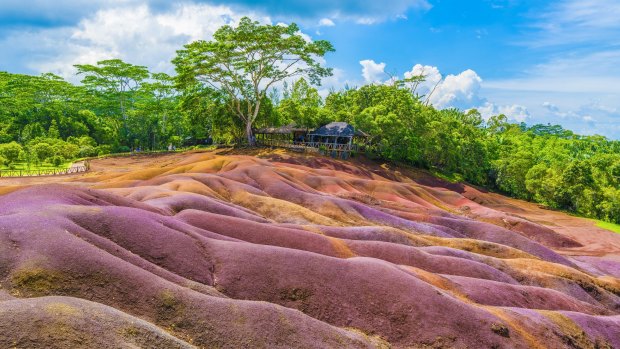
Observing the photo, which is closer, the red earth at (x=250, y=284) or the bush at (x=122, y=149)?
the red earth at (x=250, y=284)

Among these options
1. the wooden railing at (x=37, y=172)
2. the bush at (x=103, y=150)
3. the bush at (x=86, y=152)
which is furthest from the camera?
the bush at (x=103, y=150)

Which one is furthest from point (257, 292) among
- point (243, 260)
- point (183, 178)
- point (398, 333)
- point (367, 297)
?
point (183, 178)

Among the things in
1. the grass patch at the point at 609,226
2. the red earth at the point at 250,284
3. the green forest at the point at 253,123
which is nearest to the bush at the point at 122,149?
the green forest at the point at 253,123

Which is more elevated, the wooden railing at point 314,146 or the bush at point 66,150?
the wooden railing at point 314,146

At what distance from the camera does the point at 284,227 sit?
31.6 m

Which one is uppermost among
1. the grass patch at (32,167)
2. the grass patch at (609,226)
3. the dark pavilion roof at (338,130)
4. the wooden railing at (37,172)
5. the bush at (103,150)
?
the dark pavilion roof at (338,130)

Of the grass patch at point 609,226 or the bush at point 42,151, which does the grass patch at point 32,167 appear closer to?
the bush at point 42,151

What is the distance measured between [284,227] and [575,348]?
62.7ft

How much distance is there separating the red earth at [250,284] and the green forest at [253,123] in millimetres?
40957

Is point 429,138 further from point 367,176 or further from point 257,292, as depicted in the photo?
point 257,292

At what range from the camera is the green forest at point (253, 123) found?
7462cm

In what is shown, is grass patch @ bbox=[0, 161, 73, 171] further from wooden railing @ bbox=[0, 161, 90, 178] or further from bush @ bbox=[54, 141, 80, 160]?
bush @ bbox=[54, 141, 80, 160]

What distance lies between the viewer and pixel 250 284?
2177 centimetres

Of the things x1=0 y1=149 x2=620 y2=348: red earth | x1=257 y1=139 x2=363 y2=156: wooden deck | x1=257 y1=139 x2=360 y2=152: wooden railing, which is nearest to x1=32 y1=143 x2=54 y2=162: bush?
x1=257 y1=139 x2=363 y2=156: wooden deck
